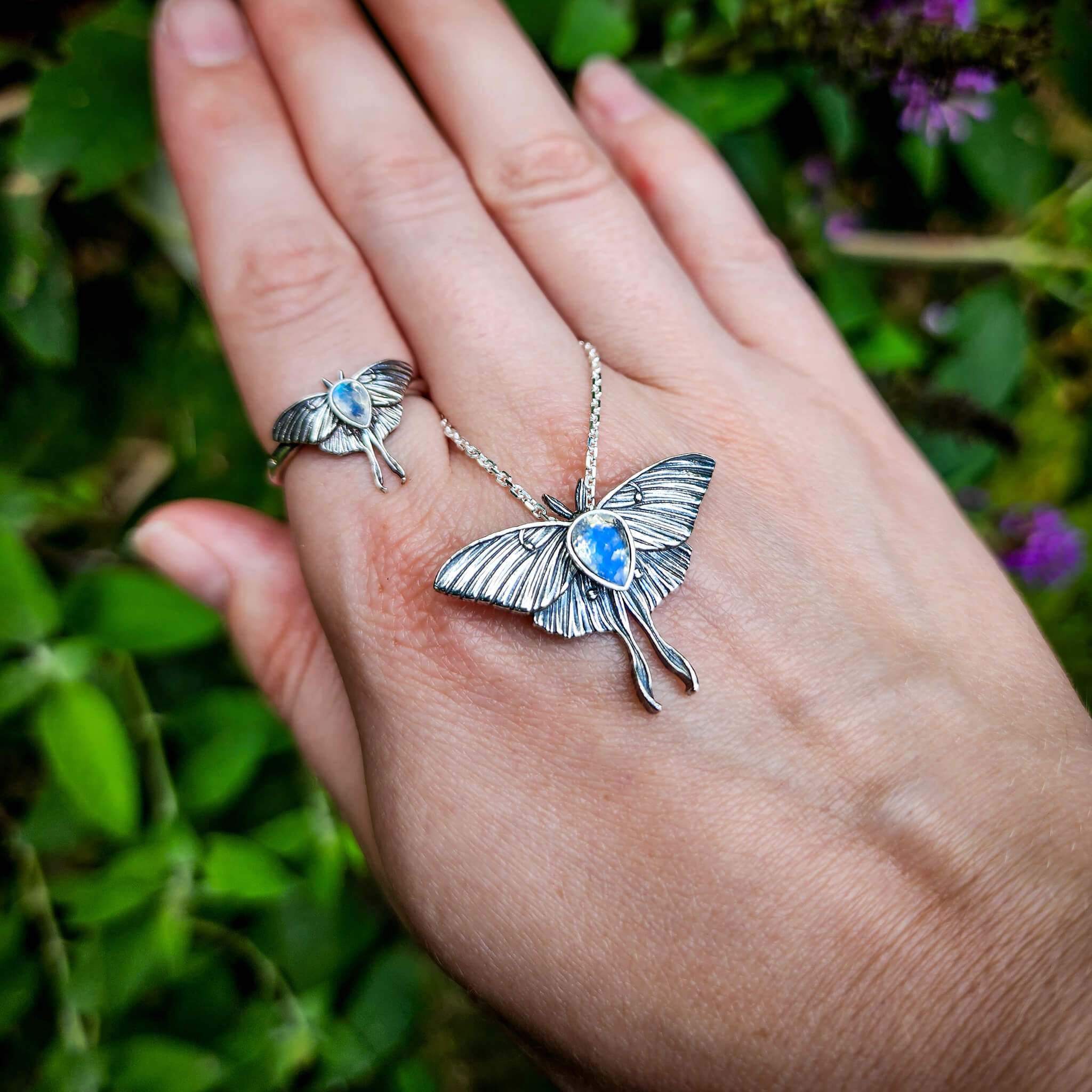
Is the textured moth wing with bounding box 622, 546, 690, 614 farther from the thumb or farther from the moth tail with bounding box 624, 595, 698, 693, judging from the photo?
the thumb

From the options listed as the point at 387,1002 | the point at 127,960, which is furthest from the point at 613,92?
the point at 387,1002

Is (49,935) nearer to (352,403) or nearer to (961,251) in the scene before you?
(352,403)

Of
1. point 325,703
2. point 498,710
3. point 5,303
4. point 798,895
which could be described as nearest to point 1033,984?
point 798,895

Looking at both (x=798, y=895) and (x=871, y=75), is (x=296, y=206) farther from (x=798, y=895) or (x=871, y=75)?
(x=798, y=895)

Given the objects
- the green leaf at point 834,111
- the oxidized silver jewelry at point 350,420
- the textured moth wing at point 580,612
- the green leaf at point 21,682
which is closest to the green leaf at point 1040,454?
the green leaf at point 834,111

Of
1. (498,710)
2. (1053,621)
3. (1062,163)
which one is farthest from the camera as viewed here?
(1053,621)
